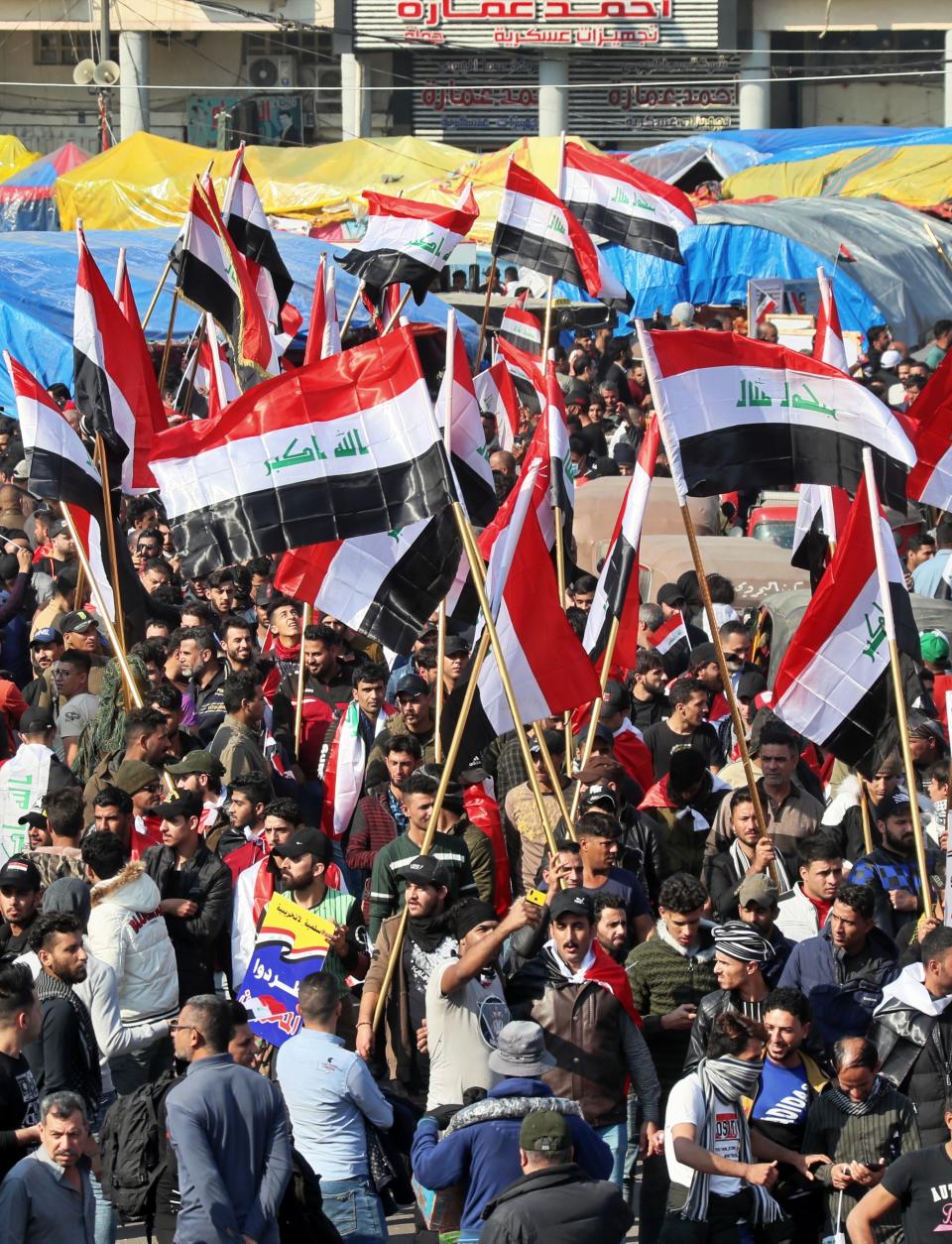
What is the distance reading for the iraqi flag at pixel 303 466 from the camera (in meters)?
8.53

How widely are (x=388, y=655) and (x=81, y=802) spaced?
3.80 meters

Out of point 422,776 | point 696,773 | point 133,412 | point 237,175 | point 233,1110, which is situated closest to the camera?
point 233,1110

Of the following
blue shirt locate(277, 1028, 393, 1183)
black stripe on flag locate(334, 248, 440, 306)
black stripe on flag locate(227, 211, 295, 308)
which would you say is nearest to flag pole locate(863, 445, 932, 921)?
blue shirt locate(277, 1028, 393, 1183)

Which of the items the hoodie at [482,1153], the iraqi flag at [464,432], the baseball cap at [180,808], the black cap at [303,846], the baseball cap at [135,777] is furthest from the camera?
the iraqi flag at [464,432]

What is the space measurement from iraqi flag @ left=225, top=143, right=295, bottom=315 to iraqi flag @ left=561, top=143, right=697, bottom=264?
111 inches

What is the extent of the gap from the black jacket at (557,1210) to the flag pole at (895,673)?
8.01ft

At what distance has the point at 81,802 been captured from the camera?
7902 millimetres

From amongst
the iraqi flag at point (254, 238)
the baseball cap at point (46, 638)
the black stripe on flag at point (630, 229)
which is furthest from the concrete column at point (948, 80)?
the baseball cap at point (46, 638)

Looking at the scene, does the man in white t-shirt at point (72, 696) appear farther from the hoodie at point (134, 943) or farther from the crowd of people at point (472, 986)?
the hoodie at point (134, 943)

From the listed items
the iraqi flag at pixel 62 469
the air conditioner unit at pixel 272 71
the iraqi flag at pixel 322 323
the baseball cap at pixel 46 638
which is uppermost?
the air conditioner unit at pixel 272 71

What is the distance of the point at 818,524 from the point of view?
9930mm

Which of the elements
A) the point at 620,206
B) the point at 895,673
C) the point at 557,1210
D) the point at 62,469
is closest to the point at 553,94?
the point at 620,206

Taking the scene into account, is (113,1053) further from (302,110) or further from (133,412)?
(302,110)

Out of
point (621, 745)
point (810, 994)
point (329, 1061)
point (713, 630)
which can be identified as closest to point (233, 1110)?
point (329, 1061)
